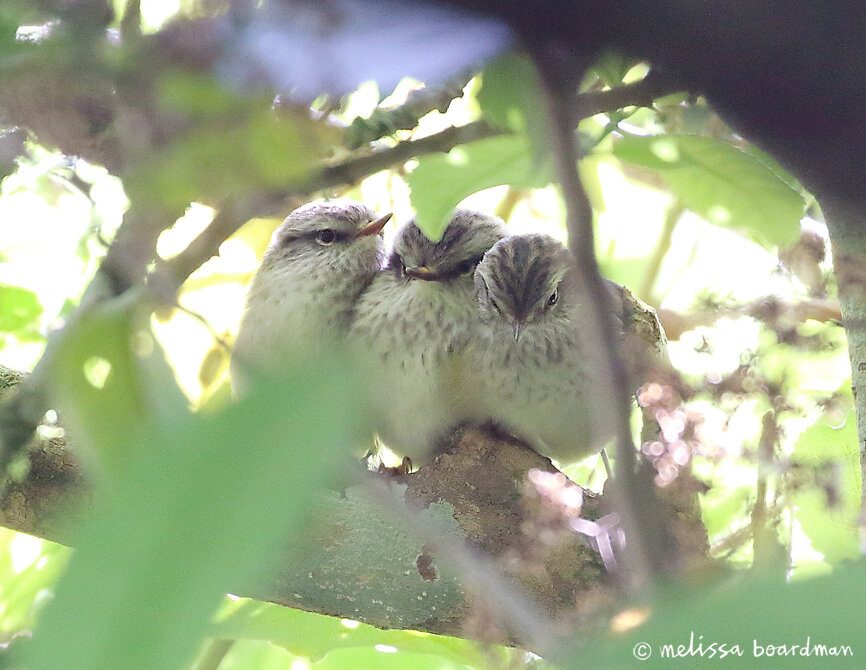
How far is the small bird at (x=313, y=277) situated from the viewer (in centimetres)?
126

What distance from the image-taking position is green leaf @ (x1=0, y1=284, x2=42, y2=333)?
786mm

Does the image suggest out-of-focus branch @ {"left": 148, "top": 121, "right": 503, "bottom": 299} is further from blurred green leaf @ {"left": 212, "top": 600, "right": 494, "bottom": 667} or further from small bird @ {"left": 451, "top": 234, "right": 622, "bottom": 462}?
small bird @ {"left": 451, "top": 234, "right": 622, "bottom": 462}

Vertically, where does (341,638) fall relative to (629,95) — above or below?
below

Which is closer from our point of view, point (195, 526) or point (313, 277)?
point (195, 526)

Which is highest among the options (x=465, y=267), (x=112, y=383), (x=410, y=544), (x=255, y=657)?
(x=112, y=383)

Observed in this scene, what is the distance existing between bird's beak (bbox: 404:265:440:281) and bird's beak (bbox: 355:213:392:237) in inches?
4.7

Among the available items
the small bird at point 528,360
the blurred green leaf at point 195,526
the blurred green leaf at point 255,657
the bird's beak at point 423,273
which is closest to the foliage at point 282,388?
the blurred green leaf at point 195,526

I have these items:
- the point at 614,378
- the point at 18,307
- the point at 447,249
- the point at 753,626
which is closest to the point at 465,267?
the point at 447,249

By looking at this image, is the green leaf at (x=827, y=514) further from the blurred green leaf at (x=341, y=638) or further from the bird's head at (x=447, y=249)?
the bird's head at (x=447, y=249)

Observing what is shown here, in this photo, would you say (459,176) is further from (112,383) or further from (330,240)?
(330,240)

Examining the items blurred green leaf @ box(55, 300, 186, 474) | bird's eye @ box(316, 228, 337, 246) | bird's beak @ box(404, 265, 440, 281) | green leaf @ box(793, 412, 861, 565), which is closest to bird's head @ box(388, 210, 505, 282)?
bird's beak @ box(404, 265, 440, 281)

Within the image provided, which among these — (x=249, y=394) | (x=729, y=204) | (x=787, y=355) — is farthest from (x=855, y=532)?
(x=249, y=394)

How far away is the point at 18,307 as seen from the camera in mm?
801

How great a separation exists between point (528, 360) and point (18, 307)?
2.15ft
